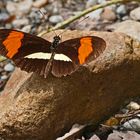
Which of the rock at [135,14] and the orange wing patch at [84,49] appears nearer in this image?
the orange wing patch at [84,49]

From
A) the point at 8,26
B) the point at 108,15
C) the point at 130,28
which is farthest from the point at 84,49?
the point at 8,26

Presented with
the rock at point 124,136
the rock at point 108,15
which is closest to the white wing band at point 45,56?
the rock at point 124,136

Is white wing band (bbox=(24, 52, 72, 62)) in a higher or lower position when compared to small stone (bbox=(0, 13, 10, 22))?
lower

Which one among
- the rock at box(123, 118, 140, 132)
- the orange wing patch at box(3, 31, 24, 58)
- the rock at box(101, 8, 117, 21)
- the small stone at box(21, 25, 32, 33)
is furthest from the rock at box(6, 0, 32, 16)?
the rock at box(123, 118, 140, 132)

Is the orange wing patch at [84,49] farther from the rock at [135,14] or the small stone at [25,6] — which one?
the small stone at [25,6]

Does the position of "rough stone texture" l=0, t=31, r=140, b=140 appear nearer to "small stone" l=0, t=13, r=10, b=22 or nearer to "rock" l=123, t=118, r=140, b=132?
"rock" l=123, t=118, r=140, b=132

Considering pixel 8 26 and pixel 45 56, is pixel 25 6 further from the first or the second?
pixel 45 56
